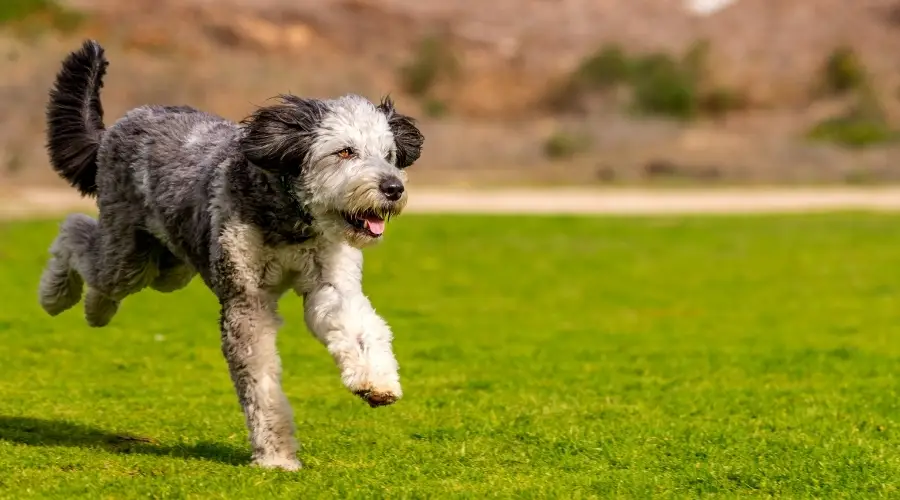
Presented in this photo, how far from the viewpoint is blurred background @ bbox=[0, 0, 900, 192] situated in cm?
4775

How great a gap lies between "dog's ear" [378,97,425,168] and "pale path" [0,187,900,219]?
2130cm

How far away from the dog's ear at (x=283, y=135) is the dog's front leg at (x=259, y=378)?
0.79m

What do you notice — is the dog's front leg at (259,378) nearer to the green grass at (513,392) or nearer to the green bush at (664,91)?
the green grass at (513,392)

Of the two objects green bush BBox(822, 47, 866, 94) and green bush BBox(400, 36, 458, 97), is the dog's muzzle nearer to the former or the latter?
green bush BBox(400, 36, 458, 97)

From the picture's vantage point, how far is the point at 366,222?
7.35 metres

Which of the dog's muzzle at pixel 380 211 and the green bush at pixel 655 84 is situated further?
the green bush at pixel 655 84

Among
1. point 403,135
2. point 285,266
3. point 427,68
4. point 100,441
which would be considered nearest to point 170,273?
point 100,441

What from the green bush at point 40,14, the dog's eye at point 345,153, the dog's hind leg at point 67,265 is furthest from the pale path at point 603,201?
the green bush at point 40,14

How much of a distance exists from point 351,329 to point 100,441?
2245mm

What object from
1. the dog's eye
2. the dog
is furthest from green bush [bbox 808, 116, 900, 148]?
the dog's eye

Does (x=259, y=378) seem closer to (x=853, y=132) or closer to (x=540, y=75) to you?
(x=853, y=132)

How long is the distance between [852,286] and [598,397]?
1020 centimetres

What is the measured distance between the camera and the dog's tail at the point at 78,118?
954 centimetres

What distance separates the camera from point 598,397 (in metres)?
10.8
